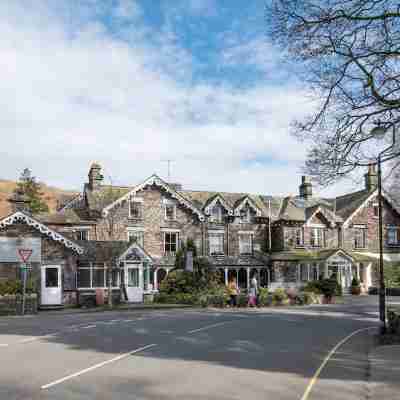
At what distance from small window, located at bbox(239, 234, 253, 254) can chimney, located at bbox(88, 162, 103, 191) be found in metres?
12.6

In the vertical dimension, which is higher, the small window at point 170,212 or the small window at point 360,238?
the small window at point 170,212

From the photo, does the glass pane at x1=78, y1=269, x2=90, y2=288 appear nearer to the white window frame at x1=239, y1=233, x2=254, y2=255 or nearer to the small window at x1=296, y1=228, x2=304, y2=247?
the white window frame at x1=239, y1=233, x2=254, y2=255

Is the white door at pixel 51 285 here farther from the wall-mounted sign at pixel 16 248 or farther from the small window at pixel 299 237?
the small window at pixel 299 237

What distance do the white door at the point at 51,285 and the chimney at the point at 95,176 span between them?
11949 millimetres

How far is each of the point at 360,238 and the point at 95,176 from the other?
80.4 feet

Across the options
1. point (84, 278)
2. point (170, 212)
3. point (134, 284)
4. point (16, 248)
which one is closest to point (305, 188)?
point (170, 212)

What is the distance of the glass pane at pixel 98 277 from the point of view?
3791 cm

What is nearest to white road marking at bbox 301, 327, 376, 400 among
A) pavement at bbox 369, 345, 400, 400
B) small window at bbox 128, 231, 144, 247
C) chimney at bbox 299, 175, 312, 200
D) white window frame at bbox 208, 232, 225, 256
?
pavement at bbox 369, 345, 400, 400

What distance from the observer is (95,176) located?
4559 cm

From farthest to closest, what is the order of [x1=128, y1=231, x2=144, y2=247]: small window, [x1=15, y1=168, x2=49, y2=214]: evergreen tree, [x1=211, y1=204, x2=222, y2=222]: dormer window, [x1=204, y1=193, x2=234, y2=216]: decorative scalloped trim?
[x1=15, y1=168, x2=49, y2=214]: evergreen tree
[x1=211, y1=204, x2=222, y2=222]: dormer window
[x1=204, y1=193, x2=234, y2=216]: decorative scalloped trim
[x1=128, y1=231, x2=144, y2=247]: small window

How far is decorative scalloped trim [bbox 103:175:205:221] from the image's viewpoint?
43188 millimetres

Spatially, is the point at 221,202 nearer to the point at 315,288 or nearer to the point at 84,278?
the point at 315,288

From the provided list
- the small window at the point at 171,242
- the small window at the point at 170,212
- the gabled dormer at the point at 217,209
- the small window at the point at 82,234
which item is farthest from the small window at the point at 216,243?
the small window at the point at 82,234

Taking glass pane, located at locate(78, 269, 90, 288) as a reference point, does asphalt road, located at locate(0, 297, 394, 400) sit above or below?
below
